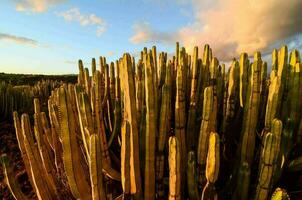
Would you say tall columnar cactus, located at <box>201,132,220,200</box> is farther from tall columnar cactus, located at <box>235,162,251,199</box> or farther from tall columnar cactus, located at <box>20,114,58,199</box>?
tall columnar cactus, located at <box>20,114,58,199</box>

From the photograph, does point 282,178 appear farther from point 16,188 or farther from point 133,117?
point 16,188

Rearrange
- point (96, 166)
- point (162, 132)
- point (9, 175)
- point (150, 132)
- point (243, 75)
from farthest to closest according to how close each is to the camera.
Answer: point (243, 75)
point (9, 175)
point (162, 132)
point (150, 132)
point (96, 166)

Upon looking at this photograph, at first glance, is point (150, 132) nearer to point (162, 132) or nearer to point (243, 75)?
point (162, 132)

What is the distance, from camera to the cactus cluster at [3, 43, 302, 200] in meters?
2.32

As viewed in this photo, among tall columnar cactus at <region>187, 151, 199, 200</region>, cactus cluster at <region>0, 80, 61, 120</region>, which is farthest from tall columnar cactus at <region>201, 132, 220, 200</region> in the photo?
cactus cluster at <region>0, 80, 61, 120</region>

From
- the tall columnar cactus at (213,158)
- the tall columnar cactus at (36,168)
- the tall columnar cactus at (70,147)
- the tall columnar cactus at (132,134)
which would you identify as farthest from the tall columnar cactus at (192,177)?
the tall columnar cactus at (36,168)

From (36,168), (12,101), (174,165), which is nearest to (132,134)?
(174,165)

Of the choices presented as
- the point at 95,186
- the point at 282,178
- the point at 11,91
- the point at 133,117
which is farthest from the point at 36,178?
the point at 11,91

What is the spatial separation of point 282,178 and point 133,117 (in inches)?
54.7

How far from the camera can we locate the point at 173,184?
2172 mm

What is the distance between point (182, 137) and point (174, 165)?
1.60 feet

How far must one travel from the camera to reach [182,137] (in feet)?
8.51

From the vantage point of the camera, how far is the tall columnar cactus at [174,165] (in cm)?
210

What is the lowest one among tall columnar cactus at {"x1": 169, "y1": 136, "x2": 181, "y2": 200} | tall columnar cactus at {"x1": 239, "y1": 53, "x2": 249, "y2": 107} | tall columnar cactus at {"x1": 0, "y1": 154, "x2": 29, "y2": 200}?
tall columnar cactus at {"x1": 0, "y1": 154, "x2": 29, "y2": 200}
